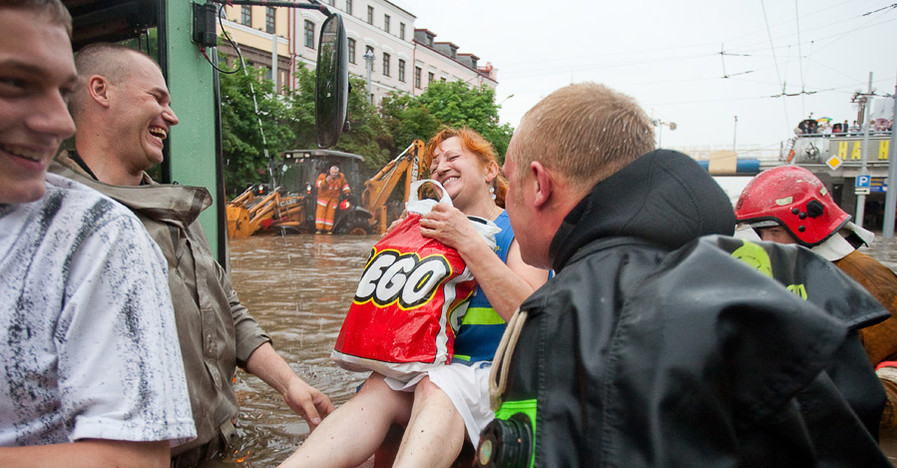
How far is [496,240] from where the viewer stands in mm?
2846

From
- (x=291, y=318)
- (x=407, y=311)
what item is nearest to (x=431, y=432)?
(x=407, y=311)

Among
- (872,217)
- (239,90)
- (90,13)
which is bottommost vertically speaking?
(872,217)

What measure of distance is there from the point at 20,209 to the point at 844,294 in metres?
1.52

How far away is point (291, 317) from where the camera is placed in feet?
21.8

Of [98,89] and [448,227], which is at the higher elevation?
[98,89]

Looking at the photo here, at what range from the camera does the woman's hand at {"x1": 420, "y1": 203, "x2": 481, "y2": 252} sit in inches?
100.0

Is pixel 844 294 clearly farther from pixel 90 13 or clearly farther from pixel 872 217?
pixel 872 217

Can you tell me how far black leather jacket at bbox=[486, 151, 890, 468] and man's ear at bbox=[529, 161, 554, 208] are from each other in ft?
0.65

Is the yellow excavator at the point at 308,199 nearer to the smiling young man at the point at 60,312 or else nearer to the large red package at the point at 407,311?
the large red package at the point at 407,311

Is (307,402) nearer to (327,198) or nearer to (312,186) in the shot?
(327,198)

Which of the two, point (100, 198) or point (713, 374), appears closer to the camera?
point (713, 374)

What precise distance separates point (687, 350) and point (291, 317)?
618cm

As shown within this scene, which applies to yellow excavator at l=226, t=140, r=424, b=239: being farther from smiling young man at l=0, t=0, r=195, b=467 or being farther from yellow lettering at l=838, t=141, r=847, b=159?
yellow lettering at l=838, t=141, r=847, b=159

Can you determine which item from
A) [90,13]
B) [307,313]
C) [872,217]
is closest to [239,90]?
[307,313]
